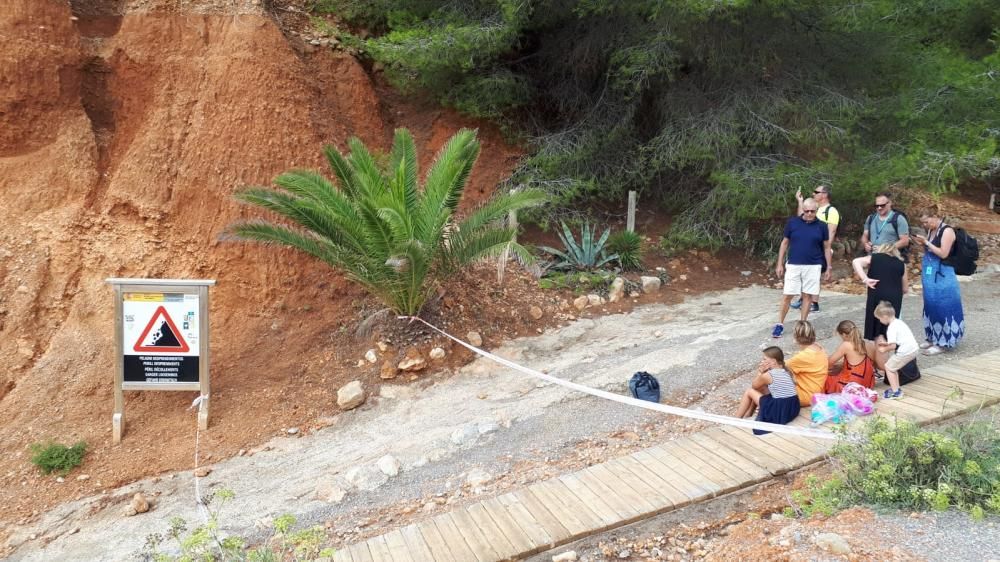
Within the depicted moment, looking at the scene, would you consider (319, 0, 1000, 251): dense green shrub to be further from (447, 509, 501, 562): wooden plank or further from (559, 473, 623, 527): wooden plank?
(447, 509, 501, 562): wooden plank

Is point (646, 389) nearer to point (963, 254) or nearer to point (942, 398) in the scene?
point (942, 398)

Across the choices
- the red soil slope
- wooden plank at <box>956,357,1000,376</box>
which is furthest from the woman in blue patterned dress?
the red soil slope

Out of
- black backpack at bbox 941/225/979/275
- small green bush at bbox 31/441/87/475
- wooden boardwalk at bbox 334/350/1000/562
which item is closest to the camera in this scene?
wooden boardwalk at bbox 334/350/1000/562

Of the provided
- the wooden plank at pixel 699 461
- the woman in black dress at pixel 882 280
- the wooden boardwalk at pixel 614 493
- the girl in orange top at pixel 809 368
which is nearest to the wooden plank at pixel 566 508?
the wooden boardwalk at pixel 614 493

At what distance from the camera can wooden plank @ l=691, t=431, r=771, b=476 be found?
4.14 m

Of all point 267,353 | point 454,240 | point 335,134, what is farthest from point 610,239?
point 267,353

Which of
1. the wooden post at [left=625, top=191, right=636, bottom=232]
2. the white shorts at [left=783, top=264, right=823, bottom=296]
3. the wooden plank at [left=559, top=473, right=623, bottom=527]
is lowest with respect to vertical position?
the wooden plank at [left=559, top=473, right=623, bottom=527]

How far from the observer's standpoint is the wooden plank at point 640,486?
13.0ft

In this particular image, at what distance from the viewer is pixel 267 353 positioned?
7.71m

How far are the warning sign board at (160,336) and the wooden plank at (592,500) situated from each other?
4396mm

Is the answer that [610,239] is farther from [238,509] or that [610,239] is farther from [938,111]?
[238,509]

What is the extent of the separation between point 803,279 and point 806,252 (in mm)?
311

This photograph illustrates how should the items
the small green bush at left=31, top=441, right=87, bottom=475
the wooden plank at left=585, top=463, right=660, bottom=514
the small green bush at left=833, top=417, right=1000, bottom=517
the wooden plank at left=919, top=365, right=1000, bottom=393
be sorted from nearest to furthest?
1. the small green bush at left=833, top=417, right=1000, bottom=517
2. the wooden plank at left=585, top=463, right=660, bottom=514
3. the wooden plank at left=919, top=365, right=1000, bottom=393
4. the small green bush at left=31, top=441, right=87, bottom=475

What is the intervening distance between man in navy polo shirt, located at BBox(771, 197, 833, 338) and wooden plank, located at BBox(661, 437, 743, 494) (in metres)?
2.87
